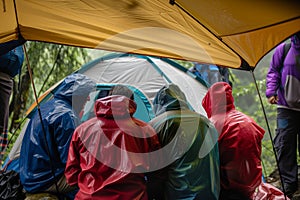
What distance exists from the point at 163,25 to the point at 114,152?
125cm

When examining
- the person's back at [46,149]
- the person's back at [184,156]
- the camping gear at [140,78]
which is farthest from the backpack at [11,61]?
the person's back at [184,156]

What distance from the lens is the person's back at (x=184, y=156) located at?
98.0 inches

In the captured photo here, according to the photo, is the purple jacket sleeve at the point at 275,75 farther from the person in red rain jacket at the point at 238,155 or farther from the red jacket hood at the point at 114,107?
the red jacket hood at the point at 114,107

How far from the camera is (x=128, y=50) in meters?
3.15

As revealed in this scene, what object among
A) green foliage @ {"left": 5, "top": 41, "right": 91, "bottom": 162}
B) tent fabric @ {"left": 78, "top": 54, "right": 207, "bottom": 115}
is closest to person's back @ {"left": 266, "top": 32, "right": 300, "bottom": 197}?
tent fabric @ {"left": 78, "top": 54, "right": 207, "bottom": 115}

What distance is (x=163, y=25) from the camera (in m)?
3.01

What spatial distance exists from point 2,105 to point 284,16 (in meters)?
3.16

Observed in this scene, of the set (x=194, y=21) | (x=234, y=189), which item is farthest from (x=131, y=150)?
(x=194, y=21)

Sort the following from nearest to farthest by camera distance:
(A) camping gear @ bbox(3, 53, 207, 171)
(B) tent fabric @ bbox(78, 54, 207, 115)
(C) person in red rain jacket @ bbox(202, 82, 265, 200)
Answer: (C) person in red rain jacket @ bbox(202, 82, 265, 200) → (A) camping gear @ bbox(3, 53, 207, 171) → (B) tent fabric @ bbox(78, 54, 207, 115)

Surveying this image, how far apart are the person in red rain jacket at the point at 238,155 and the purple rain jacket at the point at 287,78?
51.4 inches

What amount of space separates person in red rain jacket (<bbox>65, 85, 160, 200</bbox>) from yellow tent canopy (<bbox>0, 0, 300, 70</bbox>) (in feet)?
2.36

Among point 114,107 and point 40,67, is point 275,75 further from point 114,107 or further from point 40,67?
point 40,67

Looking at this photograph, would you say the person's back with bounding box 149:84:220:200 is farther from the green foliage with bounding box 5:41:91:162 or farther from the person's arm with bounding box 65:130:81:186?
the green foliage with bounding box 5:41:91:162

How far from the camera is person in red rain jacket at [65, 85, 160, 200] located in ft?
7.77
